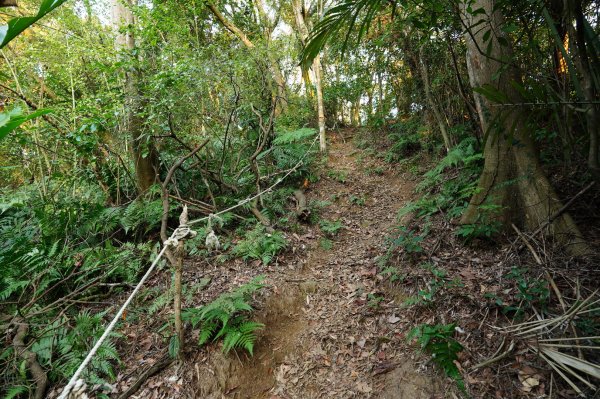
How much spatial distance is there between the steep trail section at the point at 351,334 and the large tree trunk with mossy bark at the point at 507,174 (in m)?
1.47

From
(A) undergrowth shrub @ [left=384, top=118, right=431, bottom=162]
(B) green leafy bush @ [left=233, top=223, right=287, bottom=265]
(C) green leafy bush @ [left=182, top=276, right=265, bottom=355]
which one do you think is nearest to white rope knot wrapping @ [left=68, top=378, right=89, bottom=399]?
(C) green leafy bush @ [left=182, top=276, right=265, bottom=355]

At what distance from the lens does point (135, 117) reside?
5.31 m

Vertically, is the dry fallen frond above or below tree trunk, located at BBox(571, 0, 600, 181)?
below

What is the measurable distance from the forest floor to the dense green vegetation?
0.66ft

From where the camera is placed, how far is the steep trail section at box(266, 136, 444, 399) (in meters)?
2.53

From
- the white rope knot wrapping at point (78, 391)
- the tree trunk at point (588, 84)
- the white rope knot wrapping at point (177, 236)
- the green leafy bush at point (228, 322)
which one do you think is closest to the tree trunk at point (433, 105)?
the tree trunk at point (588, 84)

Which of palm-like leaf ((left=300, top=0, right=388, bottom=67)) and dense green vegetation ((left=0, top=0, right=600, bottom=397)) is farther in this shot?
dense green vegetation ((left=0, top=0, right=600, bottom=397))

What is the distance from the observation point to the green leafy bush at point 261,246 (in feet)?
14.2

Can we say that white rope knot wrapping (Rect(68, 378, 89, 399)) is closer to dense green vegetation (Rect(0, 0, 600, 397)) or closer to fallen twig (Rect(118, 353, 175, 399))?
dense green vegetation (Rect(0, 0, 600, 397))

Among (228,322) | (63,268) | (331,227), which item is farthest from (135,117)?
(228,322)

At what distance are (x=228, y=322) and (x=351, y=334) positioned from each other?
129cm

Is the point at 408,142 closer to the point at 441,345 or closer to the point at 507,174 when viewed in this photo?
the point at 507,174

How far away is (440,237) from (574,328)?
164 centimetres

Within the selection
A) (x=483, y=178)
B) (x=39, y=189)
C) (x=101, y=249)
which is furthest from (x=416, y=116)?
(x=39, y=189)
